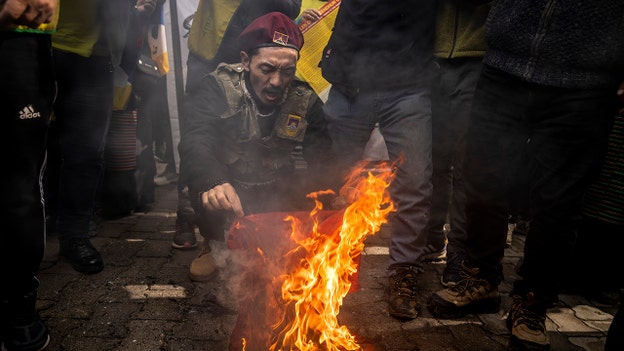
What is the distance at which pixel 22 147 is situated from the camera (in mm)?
1941

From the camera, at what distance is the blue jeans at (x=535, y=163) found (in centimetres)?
217

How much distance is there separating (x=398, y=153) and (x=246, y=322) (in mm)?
1656

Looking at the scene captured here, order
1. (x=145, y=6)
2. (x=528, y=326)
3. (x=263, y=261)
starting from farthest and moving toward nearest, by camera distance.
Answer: (x=145, y=6) → (x=528, y=326) → (x=263, y=261)

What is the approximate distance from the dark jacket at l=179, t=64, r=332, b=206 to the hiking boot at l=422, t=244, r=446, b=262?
50.5 inches

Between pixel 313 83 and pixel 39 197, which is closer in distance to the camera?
pixel 39 197

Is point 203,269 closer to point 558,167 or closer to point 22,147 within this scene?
point 22,147

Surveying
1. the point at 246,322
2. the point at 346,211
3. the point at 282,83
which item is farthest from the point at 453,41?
the point at 246,322

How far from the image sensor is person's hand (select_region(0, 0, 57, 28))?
168 cm

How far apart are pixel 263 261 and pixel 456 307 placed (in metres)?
1.56

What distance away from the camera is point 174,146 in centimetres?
633

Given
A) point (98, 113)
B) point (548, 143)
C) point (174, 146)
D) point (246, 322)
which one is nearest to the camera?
point (246, 322)

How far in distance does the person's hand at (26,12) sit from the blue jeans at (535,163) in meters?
2.57

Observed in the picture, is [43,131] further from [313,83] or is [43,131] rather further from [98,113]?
[313,83]

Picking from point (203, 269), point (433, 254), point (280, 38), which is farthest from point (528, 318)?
point (280, 38)
